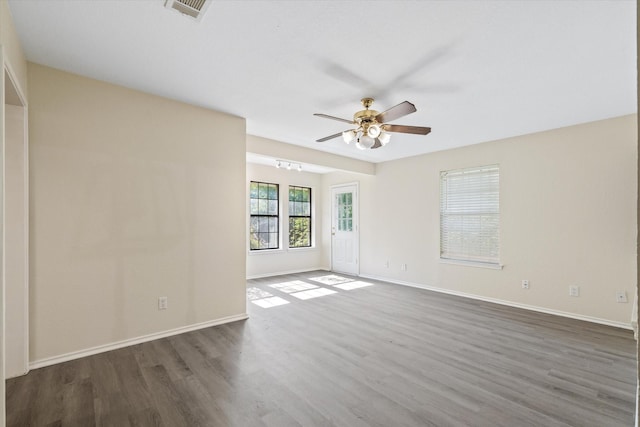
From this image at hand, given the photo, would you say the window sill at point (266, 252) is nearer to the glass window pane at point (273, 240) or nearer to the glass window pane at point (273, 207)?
the glass window pane at point (273, 240)

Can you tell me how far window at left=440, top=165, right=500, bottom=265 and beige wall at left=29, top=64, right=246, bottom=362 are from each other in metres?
3.60

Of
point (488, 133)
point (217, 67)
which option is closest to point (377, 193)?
point (488, 133)

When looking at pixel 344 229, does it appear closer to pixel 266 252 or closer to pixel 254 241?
pixel 266 252

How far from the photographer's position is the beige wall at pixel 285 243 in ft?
21.0

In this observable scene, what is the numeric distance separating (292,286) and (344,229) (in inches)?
84.3

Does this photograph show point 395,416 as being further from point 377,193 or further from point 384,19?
point 377,193

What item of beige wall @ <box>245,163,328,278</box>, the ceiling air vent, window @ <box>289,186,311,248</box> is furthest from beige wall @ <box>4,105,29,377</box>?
window @ <box>289,186,311,248</box>

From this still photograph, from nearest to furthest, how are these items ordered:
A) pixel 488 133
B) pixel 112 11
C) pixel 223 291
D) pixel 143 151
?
pixel 112 11 < pixel 143 151 < pixel 223 291 < pixel 488 133

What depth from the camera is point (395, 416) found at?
1.89m

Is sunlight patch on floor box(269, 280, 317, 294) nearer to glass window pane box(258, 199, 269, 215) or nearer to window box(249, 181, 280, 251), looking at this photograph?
window box(249, 181, 280, 251)

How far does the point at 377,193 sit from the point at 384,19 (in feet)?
15.1

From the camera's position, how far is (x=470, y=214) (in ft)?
16.2

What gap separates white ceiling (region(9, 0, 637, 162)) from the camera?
1.86m

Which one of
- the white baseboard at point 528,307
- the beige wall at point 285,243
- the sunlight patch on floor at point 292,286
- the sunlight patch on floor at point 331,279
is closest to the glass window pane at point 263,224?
the beige wall at point 285,243
